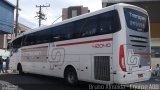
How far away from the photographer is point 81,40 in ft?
47.6

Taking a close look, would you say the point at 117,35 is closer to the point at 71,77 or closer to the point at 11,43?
the point at 71,77

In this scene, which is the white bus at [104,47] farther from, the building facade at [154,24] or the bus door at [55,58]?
the building facade at [154,24]

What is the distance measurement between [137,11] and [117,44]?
88.6 inches

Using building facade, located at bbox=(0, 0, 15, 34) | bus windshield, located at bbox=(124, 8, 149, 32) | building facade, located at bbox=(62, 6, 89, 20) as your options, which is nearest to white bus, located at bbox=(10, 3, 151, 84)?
bus windshield, located at bbox=(124, 8, 149, 32)

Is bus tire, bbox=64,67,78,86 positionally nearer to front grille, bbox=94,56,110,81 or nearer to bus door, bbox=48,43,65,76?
bus door, bbox=48,43,65,76

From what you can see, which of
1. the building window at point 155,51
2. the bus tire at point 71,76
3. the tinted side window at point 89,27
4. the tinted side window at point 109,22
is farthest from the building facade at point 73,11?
the tinted side window at point 109,22

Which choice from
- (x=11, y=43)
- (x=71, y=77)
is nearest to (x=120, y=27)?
(x=71, y=77)

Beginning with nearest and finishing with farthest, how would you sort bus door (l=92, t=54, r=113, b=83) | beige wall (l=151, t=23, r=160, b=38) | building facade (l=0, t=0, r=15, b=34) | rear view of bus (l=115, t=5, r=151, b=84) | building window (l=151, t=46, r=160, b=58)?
rear view of bus (l=115, t=5, r=151, b=84) → bus door (l=92, t=54, r=113, b=83) → building window (l=151, t=46, r=160, b=58) → beige wall (l=151, t=23, r=160, b=38) → building facade (l=0, t=0, r=15, b=34)

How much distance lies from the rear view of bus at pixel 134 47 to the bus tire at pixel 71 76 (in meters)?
3.51

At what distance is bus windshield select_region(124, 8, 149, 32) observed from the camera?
1260 centimetres

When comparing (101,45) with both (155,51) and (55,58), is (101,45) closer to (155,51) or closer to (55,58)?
(55,58)

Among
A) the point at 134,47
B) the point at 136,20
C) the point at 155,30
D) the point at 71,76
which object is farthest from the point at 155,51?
the point at 134,47

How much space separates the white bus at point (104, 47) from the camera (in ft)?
40.0

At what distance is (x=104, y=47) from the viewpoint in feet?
42.0
